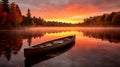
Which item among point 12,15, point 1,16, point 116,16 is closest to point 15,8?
point 12,15

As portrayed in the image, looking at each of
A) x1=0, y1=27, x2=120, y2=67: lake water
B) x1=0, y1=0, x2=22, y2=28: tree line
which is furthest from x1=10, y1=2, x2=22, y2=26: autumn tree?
x1=0, y1=27, x2=120, y2=67: lake water

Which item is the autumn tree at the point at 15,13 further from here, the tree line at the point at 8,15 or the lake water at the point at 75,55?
the lake water at the point at 75,55

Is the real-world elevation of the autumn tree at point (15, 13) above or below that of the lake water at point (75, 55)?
above

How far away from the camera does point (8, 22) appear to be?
272 ft

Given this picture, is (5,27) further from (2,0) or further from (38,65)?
(38,65)

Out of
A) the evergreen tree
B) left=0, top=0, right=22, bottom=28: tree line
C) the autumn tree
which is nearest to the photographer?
left=0, top=0, right=22, bottom=28: tree line

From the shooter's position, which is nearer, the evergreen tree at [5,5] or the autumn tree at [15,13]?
the evergreen tree at [5,5]

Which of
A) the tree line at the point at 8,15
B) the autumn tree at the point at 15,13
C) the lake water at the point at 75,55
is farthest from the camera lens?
the autumn tree at the point at 15,13

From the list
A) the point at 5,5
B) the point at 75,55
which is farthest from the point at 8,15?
the point at 75,55

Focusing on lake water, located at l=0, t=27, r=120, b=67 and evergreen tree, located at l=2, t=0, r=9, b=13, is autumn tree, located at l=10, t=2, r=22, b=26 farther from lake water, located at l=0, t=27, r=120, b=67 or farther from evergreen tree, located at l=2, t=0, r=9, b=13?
lake water, located at l=0, t=27, r=120, b=67

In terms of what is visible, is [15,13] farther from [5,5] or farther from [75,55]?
[75,55]

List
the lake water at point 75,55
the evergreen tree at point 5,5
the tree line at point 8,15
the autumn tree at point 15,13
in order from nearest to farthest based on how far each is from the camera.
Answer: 1. the lake water at point 75,55
2. the tree line at point 8,15
3. the evergreen tree at point 5,5
4. the autumn tree at point 15,13

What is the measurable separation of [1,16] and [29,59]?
63.9 m

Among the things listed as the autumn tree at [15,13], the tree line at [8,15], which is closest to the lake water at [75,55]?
the tree line at [8,15]
